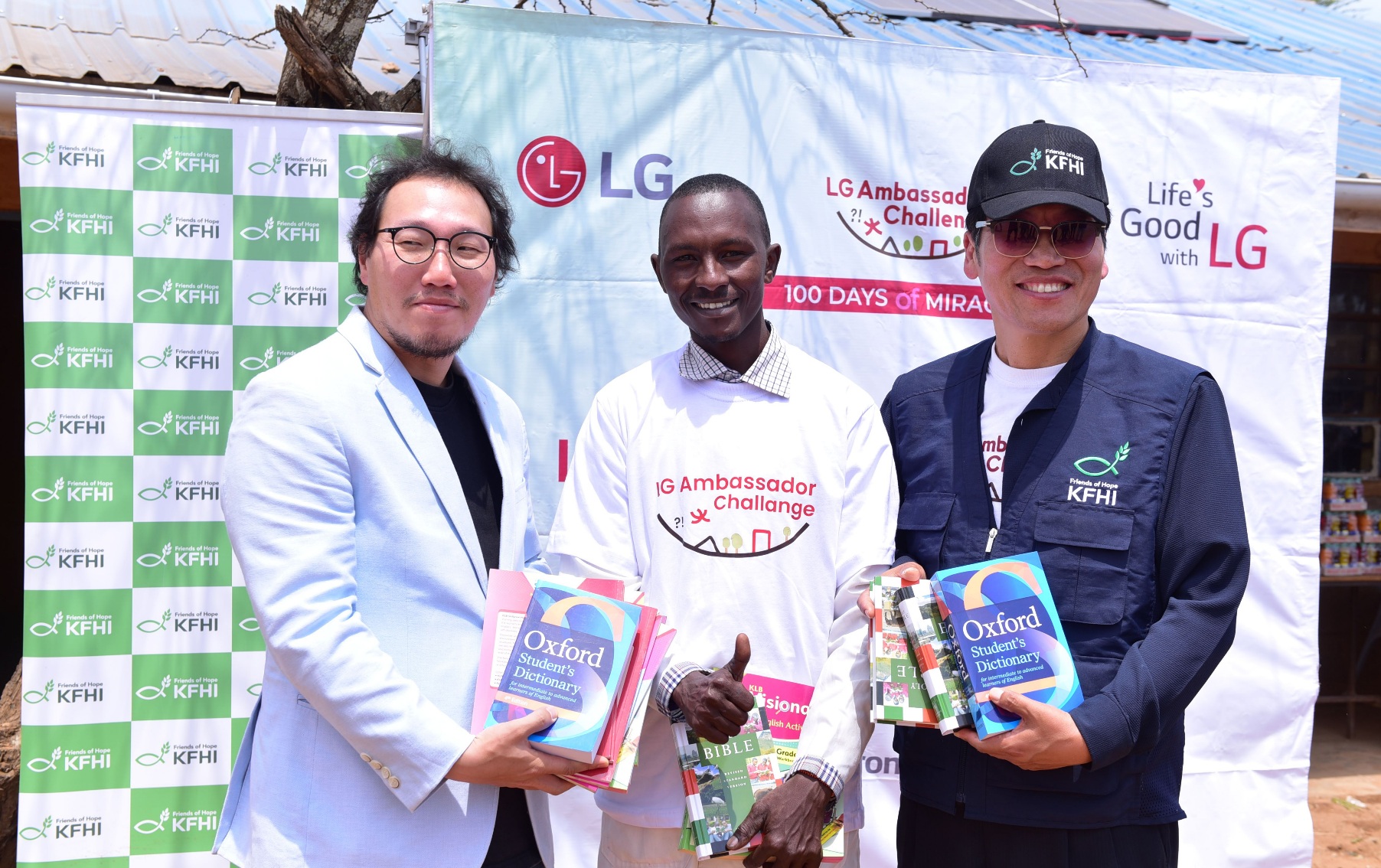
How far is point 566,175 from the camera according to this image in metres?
3.28

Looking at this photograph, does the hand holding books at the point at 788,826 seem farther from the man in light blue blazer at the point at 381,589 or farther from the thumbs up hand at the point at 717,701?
the man in light blue blazer at the point at 381,589

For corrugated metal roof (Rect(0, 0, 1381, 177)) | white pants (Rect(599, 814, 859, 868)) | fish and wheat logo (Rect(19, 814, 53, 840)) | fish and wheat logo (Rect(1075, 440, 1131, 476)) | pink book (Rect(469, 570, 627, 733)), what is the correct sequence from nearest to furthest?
pink book (Rect(469, 570, 627, 733))
fish and wheat logo (Rect(1075, 440, 1131, 476))
white pants (Rect(599, 814, 859, 868))
fish and wheat logo (Rect(19, 814, 53, 840))
corrugated metal roof (Rect(0, 0, 1381, 177))

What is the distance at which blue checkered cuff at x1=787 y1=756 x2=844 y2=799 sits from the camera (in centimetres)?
203

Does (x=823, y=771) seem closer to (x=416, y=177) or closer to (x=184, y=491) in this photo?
(x=416, y=177)

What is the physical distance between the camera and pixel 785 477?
224 cm

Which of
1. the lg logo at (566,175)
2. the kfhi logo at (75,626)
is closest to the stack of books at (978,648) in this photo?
the lg logo at (566,175)

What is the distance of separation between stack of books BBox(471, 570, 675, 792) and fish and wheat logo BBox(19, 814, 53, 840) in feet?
7.03

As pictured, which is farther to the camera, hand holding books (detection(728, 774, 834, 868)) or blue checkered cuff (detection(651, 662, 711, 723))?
blue checkered cuff (detection(651, 662, 711, 723))

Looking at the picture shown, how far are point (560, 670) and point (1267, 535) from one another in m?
3.10

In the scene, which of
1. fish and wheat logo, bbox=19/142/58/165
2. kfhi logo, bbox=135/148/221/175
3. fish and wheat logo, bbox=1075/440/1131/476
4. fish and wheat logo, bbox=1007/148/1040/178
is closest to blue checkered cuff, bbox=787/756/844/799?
fish and wheat logo, bbox=1075/440/1131/476

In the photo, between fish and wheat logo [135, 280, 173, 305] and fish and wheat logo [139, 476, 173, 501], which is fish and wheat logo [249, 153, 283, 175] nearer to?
fish and wheat logo [135, 280, 173, 305]

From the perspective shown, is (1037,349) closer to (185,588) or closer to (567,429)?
(567,429)

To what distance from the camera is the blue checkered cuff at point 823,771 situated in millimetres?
2033

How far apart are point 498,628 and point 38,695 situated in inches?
83.2
